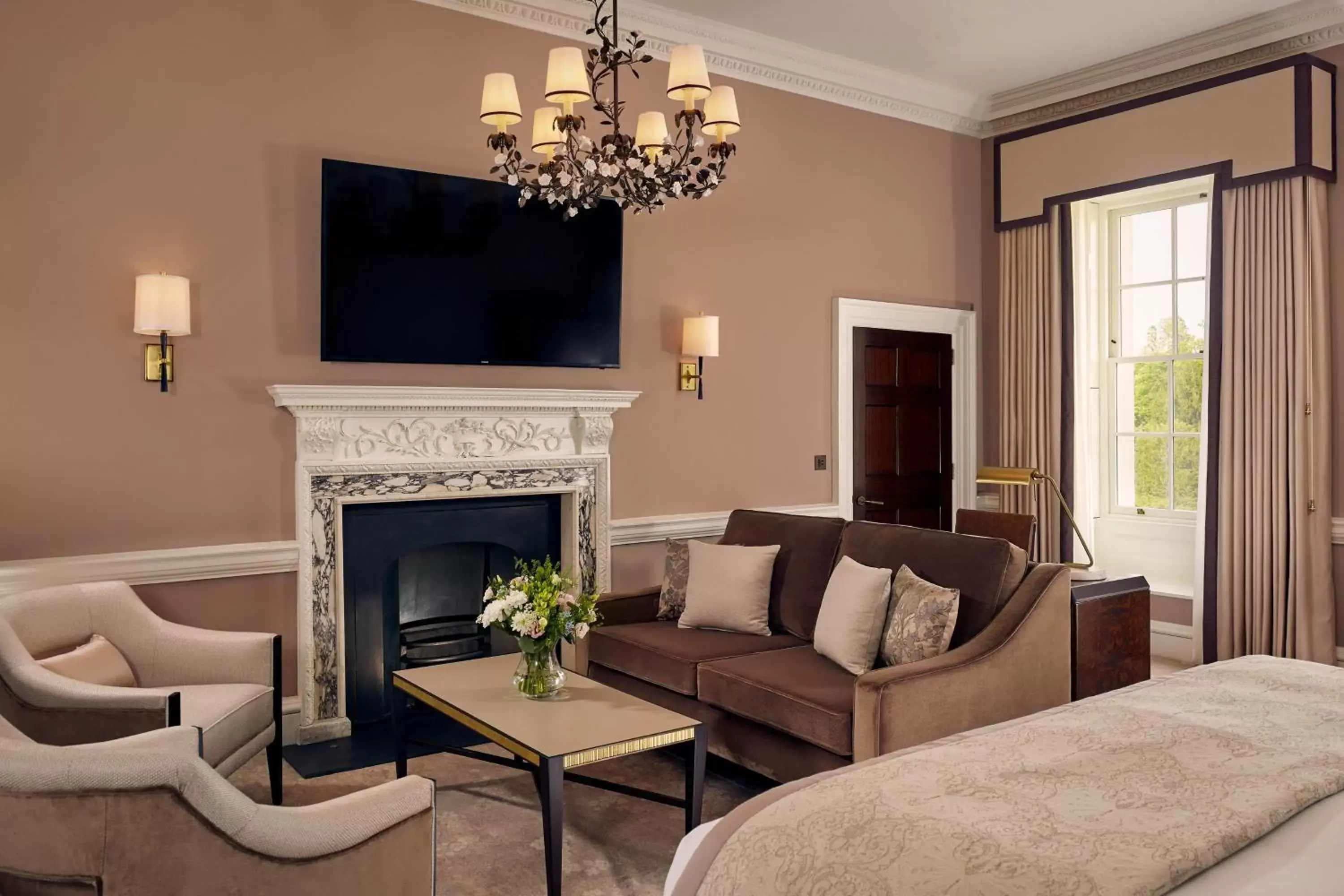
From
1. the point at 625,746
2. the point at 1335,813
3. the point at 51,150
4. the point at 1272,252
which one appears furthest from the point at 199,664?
the point at 1272,252

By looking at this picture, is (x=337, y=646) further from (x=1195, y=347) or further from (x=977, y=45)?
(x=1195, y=347)

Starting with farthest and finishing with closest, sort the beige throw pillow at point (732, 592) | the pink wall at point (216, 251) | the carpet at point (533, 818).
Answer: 1. the beige throw pillow at point (732, 592)
2. the pink wall at point (216, 251)
3. the carpet at point (533, 818)

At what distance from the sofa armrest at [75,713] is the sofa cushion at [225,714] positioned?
0.53ft

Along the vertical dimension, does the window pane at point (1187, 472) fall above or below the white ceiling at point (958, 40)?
below

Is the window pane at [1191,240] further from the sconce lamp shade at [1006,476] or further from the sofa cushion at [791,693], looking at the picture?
the sofa cushion at [791,693]

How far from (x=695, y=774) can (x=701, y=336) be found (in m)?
2.60

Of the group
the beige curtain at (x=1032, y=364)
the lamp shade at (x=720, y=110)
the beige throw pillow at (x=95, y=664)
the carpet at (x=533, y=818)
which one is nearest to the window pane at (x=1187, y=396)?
the beige curtain at (x=1032, y=364)

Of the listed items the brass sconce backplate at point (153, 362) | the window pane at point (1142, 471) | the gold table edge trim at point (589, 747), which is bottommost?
the gold table edge trim at point (589, 747)

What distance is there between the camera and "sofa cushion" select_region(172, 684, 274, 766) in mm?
3100

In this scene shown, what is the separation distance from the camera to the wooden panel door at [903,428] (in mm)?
6117

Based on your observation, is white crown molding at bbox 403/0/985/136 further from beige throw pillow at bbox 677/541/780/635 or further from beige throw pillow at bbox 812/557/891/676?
beige throw pillow at bbox 812/557/891/676

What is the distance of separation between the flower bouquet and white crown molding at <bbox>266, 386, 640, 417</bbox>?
121 cm

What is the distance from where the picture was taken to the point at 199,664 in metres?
3.54

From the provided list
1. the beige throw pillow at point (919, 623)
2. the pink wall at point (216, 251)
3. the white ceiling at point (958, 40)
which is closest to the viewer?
the beige throw pillow at point (919, 623)
